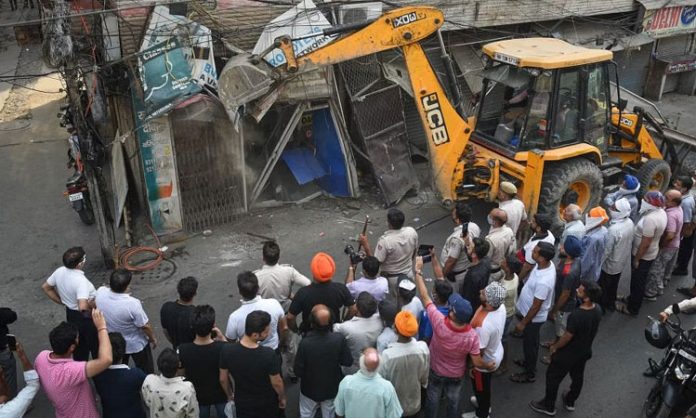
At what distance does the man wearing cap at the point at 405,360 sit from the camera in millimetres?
4348

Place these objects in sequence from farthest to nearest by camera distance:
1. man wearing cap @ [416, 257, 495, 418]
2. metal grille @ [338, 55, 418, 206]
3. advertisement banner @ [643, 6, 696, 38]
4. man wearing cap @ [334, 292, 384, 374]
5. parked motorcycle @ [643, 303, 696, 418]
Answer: advertisement banner @ [643, 6, 696, 38]
metal grille @ [338, 55, 418, 206]
parked motorcycle @ [643, 303, 696, 418]
man wearing cap @ [334, 292, 384, 374]
man wearing cap @ [416, 257, 495, 418]

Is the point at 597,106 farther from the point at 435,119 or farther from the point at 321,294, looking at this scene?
the point at 321,294

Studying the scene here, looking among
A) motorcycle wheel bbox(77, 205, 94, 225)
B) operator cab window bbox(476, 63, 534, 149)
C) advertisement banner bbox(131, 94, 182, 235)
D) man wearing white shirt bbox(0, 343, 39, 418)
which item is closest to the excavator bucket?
advertisement banner bbox(131, 94, 182, 235)

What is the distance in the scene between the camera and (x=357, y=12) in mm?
9531

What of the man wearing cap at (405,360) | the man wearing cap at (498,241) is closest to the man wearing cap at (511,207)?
the man wearing cap at (498,241)

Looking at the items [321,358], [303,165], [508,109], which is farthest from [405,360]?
[303,165]

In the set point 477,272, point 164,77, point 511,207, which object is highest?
point 164,77

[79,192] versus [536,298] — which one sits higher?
[79,192]

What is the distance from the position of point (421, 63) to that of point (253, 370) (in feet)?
17.3

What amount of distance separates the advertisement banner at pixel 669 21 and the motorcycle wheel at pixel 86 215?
12499 mm

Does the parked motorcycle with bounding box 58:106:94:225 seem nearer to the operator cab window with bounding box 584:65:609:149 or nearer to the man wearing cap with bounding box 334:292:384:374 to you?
the man wearing cap with bounding box 334:292:384:374

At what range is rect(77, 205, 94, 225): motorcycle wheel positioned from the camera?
30.1 ft

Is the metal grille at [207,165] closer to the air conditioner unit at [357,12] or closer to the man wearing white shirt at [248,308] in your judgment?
the air conditioner unit at [357,12]

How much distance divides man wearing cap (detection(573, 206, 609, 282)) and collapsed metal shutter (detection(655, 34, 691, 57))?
10.6 m
